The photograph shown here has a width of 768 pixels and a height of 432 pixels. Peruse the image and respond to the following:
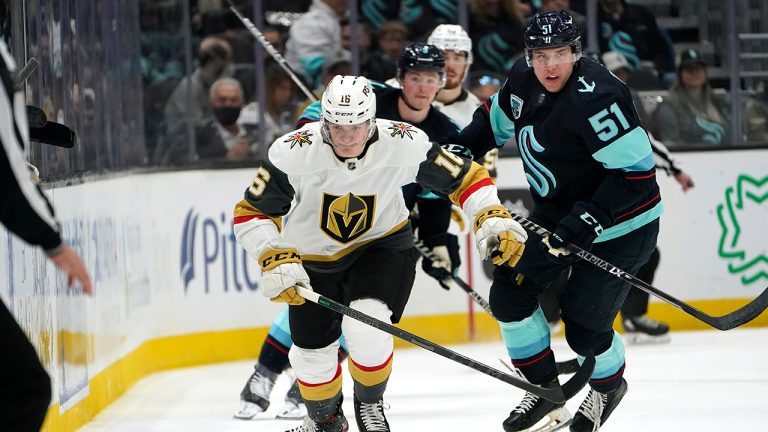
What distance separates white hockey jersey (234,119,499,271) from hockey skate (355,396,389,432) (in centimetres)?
42

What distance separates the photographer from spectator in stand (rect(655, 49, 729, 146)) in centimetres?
714

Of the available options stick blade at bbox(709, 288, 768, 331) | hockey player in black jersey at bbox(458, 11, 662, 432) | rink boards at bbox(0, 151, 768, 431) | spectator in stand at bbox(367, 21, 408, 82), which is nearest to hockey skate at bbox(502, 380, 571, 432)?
hockey player in black jersey at bbox(458, 11, 662, 432)

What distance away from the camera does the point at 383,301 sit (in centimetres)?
381

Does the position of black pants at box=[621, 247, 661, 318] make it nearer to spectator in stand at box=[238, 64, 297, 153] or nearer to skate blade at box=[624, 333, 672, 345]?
skate blade at box=[624, 333, 672, 345]

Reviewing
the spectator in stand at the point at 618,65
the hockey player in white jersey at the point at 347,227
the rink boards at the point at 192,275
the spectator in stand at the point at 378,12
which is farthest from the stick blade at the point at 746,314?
the spectator in stand at the point at 378,12

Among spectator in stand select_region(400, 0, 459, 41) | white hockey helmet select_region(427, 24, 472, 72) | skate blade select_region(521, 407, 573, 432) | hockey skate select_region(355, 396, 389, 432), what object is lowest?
skate blade select_region(521, 407, 573, 432)

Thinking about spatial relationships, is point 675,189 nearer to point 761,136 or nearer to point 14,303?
point 761,136

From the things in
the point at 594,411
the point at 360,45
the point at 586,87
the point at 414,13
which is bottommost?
the point at 594,411

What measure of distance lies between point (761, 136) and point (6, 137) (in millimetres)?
5330

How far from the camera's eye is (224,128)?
674 cm

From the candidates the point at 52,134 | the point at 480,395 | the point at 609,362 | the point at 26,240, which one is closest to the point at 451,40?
the point at 480,395

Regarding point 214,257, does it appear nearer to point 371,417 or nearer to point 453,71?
point 453,71

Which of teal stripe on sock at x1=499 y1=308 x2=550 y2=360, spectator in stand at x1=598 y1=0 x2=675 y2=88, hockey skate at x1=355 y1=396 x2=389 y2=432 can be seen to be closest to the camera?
hockey skate at x1=355 y1=396 x2=389 y2=432

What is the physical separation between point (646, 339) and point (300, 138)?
11.0ft
